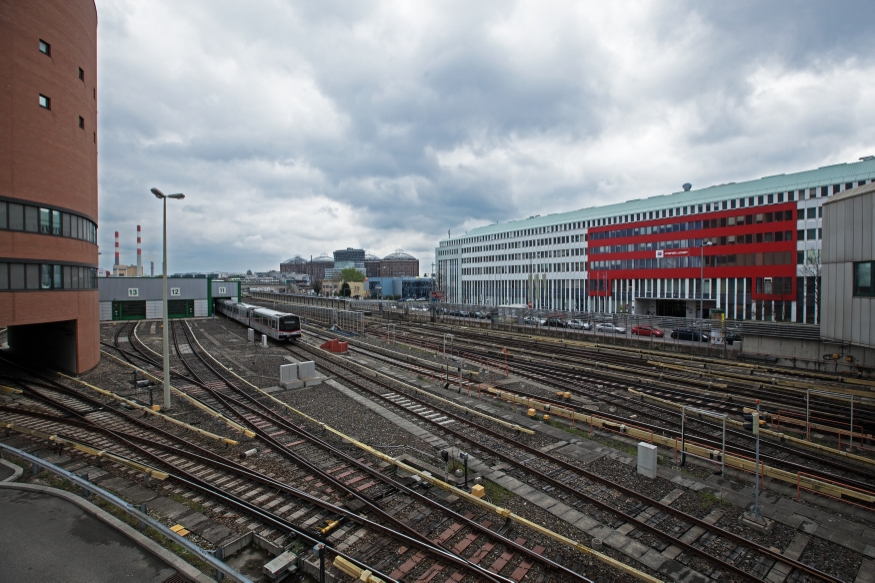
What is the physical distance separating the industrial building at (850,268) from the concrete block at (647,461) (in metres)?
10.9

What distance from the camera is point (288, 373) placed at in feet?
71.6

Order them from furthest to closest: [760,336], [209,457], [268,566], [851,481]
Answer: [760,336] < [209,457] < [851,481] < [268,566]

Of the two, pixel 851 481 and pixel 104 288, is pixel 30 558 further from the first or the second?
pixel 104 288

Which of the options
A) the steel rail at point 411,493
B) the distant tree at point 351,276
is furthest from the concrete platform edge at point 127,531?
the distant tree at point 351,276

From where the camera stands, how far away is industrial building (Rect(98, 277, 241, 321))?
5308 cm

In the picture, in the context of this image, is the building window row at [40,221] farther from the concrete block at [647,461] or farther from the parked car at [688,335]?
the parked car at [688,335]

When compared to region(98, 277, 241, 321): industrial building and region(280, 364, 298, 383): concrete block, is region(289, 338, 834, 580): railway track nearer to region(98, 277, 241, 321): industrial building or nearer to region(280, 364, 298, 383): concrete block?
region(280, 364, 298, 383): concrete block

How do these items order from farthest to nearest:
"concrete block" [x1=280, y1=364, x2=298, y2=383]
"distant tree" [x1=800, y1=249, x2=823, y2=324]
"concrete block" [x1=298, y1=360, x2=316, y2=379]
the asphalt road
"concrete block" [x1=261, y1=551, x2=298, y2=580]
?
"distant tree" [x1=800, y1=249, x2=823, y2=324], "concrete block" [x1=298, y1=360, x2=316, y2=379], "concrete block" [x1=280, y1=364, x2=298, y2=383], "concrete block" [x1=261, y1=551, x2=298, y2=580], the asphalt road

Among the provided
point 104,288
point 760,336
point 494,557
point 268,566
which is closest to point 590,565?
point 494,557

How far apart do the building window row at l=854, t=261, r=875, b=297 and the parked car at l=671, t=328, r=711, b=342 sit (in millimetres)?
19315

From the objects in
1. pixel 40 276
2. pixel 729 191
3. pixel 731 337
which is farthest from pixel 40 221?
pixel 729 191

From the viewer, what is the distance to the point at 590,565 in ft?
26.8

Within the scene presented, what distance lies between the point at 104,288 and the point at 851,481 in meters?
66.6

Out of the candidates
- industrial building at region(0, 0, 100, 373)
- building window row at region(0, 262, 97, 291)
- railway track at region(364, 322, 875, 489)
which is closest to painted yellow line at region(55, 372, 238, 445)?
industrial building at region(0, 0, 100, 373)
